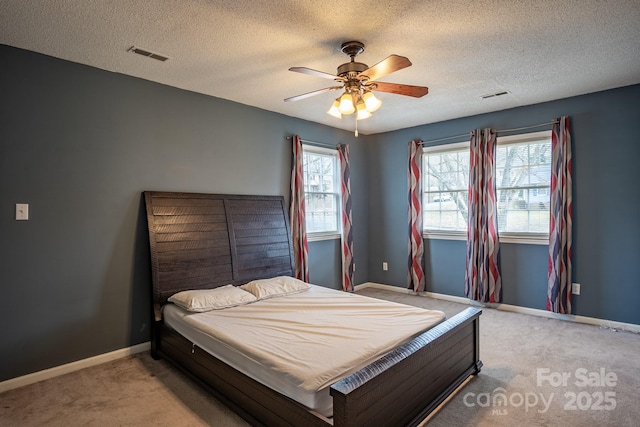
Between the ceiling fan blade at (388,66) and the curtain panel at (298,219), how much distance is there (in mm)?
2071

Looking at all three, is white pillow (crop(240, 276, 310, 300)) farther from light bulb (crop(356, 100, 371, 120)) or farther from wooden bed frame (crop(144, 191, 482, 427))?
light bulb (crop(356, 100, 371, 120))

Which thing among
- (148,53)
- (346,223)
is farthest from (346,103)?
(346,223)

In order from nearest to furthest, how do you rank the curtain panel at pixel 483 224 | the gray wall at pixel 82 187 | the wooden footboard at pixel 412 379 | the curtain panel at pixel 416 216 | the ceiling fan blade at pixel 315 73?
the wooden footboard at pixel 412 379, the ceiling fan blade at pixel 315 73, the gray wall at pixel 82 187, the curtain panel at pixel 483 224, the curtain panel at pixel 416 216

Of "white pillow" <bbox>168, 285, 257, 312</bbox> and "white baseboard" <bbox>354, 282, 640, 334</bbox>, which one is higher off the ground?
"white pillow" <bbox>168, 285, 257, 312</bbox>

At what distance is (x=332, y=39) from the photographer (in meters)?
2.51

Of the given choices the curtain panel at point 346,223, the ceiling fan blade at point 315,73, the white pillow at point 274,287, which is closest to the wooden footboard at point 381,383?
the white pillow at point 274,287

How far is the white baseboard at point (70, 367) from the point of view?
2584 millimetres

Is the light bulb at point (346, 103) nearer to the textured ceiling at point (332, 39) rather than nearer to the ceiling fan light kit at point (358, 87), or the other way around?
the ceiling fan light kit at point (358, 87)

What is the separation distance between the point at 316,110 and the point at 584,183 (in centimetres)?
316

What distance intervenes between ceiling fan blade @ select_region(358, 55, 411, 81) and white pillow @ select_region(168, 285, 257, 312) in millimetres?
2111

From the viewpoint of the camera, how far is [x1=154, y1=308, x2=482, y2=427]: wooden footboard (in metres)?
1.65

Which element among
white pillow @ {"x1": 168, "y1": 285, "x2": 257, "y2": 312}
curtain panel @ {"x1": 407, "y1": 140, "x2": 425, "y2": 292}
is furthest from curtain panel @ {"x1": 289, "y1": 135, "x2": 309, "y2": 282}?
curtain panel @ {"x1": 407, "y1": 140, "x2": 425, "y2": 292}

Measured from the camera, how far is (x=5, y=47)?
2.58 meters

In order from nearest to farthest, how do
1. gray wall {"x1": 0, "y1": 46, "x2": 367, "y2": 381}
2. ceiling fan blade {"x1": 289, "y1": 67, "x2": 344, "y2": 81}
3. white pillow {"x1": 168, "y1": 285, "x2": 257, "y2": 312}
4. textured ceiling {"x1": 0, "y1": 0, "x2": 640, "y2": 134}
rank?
1. textured ceiling {"x1": 0, "y1": 0, "x2": 640, "y2": 134}
2. ceiling fan blade {"x1": 289, "y1": 67, "x2": 344, "y2": 81}
3. gray wall {"x1": 0, "y1": 46, "x2": 367, "y2": 381}
4. white pillow {"x1": 168, "y1": 285, "x2": 257, "y2": 312}
